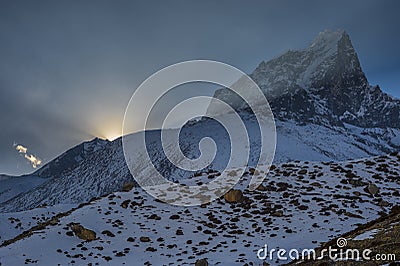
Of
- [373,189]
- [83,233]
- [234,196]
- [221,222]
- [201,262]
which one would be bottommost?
[201,262]

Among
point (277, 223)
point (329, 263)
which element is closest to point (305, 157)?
point (277, 223)

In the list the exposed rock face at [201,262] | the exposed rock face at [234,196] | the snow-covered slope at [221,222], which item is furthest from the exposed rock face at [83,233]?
the exposed rock face at [234,196]

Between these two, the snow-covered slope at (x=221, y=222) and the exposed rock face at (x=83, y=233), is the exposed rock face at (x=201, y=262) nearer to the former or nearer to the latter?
the snow-covered slope at (x=221, y=222)

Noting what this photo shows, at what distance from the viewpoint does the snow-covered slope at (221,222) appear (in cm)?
2567

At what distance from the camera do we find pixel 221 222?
31922 mm

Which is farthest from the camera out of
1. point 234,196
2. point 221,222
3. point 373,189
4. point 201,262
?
point 234,196

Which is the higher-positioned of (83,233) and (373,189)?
(373,189)

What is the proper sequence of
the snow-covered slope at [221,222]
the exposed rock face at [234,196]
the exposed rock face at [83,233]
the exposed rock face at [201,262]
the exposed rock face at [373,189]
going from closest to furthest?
the exposed rock face at [201,262]
the snow-covered slope at [221,222]
the exposed rock face at [83,233]
the exposed rock face at [373,189]
the exposed rock face at [234,196]

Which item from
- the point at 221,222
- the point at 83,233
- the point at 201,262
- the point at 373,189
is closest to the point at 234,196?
the point at 221,222

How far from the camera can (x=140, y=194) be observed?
38125 millimetres

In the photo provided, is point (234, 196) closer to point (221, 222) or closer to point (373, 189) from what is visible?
point (221, 222)

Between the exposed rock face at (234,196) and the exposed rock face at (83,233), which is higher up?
the exposed rock face at (234,196)

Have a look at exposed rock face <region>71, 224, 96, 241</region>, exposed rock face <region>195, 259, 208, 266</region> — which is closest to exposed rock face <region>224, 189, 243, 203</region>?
exposed rock face <region>71, 224, 96, 241</region>

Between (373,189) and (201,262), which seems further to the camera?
(373,189)
